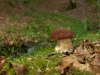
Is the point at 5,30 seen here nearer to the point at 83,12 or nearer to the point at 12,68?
the point at 83,12

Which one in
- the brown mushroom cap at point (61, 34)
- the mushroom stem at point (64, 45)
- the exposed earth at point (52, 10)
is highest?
the exposed earth at point (52, 10)

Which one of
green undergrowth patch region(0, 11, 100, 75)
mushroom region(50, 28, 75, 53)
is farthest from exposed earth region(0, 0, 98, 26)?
mushroom region(50, 28, 75, 53)

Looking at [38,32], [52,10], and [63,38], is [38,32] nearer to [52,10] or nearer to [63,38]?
[63,38]

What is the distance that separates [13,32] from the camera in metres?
15.3

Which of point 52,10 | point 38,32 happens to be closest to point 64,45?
point 38,32

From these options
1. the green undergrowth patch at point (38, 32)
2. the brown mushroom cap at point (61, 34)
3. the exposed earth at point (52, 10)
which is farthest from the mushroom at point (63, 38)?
the exposed earth at point (52, 10)

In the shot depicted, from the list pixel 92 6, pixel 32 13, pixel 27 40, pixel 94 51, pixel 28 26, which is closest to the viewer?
pixel 94 51

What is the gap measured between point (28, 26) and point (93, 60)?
44.8ft

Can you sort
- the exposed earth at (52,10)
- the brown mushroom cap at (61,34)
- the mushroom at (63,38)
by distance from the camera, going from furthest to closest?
the exposed earth at (52,10), the brown mushroom cap at (61,34), the mushroom at (63,38)

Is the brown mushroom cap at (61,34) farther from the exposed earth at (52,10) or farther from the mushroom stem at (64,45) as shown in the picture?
the exposed earth at (52,10)

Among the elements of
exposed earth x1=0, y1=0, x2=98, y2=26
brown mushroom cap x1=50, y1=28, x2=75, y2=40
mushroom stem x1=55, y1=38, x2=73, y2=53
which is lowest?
mushroom stem x1=55, y1=38, x2=73, y2=53

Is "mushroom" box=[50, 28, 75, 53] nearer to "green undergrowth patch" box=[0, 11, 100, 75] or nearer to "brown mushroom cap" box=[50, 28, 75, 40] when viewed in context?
"brown mushroom cap" box=[50, 28, 75, 40]

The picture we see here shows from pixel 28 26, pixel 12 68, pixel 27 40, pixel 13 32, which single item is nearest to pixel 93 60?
pixel 12 68

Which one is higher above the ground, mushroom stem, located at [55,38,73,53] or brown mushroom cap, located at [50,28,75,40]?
brown mushroom cap, located at [50,28,75,40]
